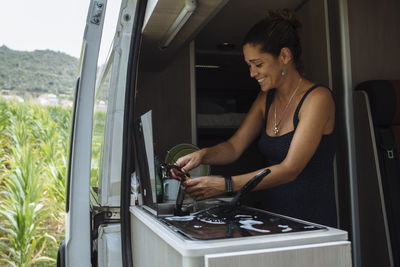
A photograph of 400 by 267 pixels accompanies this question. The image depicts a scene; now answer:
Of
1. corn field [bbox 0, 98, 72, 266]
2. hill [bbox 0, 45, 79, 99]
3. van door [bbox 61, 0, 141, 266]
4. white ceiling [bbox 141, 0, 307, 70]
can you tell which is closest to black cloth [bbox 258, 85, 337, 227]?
white ceiling [bbox 141, 0, 307, 70]

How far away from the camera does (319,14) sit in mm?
2215

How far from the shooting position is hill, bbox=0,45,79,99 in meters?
24.2

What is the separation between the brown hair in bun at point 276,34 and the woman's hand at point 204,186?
0.72m

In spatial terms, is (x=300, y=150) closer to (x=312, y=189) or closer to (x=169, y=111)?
(x=312, y=189)

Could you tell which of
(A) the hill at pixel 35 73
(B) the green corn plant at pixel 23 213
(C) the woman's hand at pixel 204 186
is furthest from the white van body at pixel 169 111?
(A) the hill at pixel 35 73

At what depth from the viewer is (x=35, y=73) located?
82.0 ft

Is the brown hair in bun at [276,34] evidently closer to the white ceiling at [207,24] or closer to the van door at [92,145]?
the white ceiling at [207,24]

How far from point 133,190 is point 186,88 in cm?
102

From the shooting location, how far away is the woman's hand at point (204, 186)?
4.20ft

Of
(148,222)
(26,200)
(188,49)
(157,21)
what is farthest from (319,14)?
(26,200)

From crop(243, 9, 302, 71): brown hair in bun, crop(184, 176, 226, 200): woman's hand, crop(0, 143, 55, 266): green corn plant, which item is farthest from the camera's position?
crop(0, 143, 55, 266): green corn plant

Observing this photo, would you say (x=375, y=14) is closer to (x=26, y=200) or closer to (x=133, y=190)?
(x=133, y=190)

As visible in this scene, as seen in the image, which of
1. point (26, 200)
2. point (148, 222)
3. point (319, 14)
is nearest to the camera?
point (148, 222)

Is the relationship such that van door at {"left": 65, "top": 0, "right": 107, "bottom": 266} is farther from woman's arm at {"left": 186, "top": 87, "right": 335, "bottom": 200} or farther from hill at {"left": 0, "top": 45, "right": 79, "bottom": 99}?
hill at {"left": 0, "top": 45, "right": 79, "bottom": 99}
